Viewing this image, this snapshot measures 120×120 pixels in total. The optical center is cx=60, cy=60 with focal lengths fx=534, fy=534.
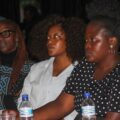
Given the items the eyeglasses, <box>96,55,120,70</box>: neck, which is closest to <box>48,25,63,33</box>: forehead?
the eyeglasses

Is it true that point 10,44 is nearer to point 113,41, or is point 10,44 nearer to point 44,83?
point 44,83

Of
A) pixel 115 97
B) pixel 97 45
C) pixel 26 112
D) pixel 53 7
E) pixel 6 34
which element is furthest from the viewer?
pixel 53 7

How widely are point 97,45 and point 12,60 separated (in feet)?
5.47

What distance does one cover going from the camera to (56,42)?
4.81m

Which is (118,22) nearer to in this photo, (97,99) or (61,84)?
(97,99)

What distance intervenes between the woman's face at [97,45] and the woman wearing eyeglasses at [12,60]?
1474mm

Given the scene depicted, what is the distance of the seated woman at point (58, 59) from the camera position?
482cm

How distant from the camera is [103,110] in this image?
383 centimetres

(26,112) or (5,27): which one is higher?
(5,27)

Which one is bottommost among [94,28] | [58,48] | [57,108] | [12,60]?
[57,108]

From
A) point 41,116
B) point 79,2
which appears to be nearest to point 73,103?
point 41,116

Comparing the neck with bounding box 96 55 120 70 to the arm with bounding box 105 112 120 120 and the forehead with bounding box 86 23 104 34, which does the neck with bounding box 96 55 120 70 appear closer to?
the forehead with bounding box 86 23 104 34

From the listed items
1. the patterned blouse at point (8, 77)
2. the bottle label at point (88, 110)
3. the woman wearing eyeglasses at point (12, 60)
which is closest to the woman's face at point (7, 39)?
the woman wearing eyeglasses at point (12, 60)

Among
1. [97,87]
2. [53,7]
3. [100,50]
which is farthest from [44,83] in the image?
[53,7]
